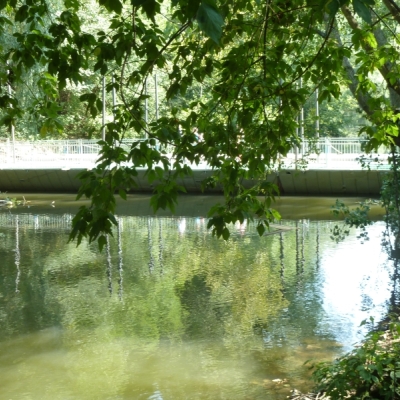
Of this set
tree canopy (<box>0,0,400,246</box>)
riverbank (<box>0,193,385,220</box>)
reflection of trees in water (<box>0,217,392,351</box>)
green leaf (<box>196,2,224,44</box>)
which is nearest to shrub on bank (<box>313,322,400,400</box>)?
tree canopy (<box>0,0,400,246</box>)

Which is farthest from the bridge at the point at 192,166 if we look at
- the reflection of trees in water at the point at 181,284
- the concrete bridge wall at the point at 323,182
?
the reflection of trees in water at the point at 181,284

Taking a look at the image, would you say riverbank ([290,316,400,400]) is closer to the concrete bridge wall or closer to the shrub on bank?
the shrub on bank

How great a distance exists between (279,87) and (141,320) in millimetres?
4767

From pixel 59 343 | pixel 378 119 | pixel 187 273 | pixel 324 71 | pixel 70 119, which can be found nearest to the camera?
pixel 324 71

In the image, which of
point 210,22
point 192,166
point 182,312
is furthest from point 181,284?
point 192,166

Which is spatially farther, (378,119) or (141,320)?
(141,320)

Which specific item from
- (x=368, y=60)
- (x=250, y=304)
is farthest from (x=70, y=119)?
(x=368, y=60)

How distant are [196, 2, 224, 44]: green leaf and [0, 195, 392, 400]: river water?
15.6 feet

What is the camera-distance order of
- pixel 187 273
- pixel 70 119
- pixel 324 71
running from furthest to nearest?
1. pixel 70 119
2. pixel 187 273
3. pixel 324 71

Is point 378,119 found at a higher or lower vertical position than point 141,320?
higher

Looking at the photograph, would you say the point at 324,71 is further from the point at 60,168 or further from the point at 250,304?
the point at 60,168

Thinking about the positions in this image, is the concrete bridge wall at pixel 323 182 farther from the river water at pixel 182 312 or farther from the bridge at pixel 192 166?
the river water at pixel 182 312

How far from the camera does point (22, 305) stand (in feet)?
29.7

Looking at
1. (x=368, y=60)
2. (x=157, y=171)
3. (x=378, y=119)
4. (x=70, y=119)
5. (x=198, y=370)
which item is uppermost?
(x=70, y=119)
